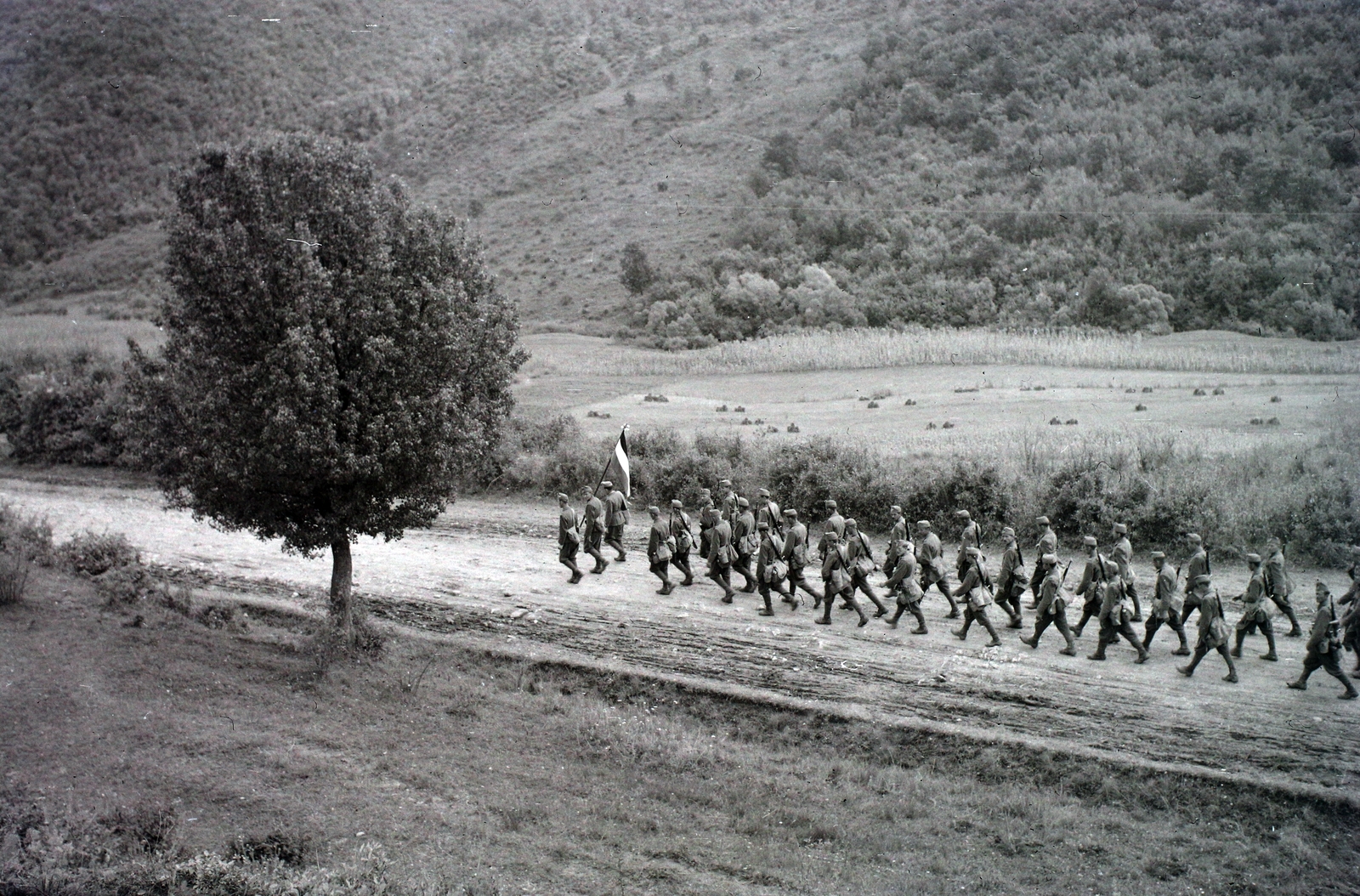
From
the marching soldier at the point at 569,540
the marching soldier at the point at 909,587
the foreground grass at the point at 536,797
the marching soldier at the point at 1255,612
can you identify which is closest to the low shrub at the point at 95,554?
the foreground grass at the point at 536,797

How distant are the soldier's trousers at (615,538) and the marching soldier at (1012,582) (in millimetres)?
7804

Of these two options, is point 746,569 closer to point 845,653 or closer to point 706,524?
point 706,524

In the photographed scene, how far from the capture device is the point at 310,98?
149ft

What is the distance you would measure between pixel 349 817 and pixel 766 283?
25.4 metres

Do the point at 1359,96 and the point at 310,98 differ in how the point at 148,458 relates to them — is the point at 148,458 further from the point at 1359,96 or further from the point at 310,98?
the point at 310,98

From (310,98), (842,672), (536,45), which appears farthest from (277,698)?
(536,45)

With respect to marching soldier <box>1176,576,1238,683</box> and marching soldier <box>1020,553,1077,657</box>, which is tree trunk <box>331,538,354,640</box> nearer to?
marching soldier <box>1020,553,1077,657</box>

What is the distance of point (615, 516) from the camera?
2039 cm

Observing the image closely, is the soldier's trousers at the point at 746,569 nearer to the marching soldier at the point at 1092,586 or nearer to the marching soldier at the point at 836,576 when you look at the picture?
the marching soldier at the point at 836,576

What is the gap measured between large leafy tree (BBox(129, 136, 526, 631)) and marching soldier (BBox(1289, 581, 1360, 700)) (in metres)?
12.0

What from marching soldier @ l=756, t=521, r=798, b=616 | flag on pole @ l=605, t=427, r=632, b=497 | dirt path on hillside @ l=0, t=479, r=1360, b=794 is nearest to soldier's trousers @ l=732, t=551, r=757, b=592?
dirt path on hillside @ l=0, t=479, r=1360, b=794

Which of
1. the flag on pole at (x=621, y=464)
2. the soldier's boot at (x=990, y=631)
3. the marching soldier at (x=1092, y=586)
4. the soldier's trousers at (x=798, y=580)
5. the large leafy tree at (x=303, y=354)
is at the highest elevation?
the large leafy tree at (x=303, y=354)

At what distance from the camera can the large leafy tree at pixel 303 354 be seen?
46.3 ft

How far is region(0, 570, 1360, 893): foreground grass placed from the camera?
33.4 feet
